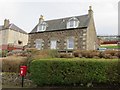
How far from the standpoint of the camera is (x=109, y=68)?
351 inches

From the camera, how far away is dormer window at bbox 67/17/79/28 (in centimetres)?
2670

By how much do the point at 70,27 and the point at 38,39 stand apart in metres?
5.96

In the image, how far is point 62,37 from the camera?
2722cm

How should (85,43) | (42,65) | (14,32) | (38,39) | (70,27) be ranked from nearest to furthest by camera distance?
(42,65)
(85,43)
(70,27)
(38,39)
(14,32)

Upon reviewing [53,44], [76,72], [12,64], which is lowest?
[76,72]

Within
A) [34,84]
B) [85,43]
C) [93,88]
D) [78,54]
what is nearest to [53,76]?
[34,84]

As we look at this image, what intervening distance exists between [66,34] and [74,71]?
58.9 feet

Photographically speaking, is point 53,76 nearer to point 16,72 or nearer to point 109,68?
point 109,68

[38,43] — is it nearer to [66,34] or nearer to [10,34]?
[66,34]

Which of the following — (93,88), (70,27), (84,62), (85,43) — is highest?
(70,27)

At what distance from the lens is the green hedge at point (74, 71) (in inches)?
352

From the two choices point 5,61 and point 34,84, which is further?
point 5,61

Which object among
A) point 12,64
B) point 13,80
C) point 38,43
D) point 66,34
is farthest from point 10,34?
point 13,80

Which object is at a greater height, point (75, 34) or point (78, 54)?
point (75, 34)
